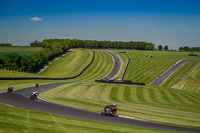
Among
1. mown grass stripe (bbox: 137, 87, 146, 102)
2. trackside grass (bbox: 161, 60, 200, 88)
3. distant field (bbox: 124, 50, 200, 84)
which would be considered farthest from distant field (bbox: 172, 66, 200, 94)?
mown grass stripe (bbox: 137, 87, 146, 102)

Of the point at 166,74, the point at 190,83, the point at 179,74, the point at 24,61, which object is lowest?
the point at 190,83

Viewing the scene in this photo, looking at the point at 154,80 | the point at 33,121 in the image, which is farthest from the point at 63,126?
the point at 154,80

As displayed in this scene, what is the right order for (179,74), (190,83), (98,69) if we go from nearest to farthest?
(190,83) < (179,74) < (98,69)

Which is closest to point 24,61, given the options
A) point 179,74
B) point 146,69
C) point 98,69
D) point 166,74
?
point 98,69

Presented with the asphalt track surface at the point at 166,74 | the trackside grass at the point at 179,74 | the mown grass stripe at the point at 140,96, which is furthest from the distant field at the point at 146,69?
the mown grass stripe at the point at 140,96

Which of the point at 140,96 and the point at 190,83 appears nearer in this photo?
the point at 140,96

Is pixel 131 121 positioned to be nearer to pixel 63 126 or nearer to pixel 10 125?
pixel 63 126

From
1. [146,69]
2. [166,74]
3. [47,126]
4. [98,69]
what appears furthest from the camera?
[98,69]

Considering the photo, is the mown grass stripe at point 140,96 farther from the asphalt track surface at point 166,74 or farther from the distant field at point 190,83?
the asphalt track surface at point 166,74

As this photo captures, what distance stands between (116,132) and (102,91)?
30.8 meters

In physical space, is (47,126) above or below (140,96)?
above

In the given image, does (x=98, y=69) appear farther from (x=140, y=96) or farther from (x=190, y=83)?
(x=140, y=96)

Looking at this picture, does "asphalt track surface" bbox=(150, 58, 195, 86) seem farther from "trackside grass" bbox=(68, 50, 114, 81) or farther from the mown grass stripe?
the mown grass stripe

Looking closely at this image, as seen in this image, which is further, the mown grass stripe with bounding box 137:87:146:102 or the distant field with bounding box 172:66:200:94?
the distant field with bounding box 172:66:200:94
